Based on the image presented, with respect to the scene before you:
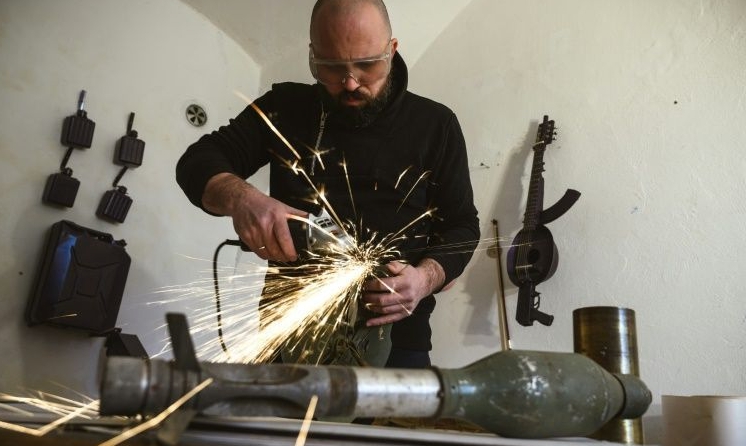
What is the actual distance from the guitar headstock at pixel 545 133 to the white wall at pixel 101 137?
2.02 m

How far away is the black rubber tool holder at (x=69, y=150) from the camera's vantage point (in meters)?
2.64

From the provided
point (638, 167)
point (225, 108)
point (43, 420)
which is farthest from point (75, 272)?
point (638, 167)

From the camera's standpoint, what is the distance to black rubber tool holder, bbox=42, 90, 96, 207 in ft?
8.66

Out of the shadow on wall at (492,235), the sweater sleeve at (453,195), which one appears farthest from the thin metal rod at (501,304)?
the sweater sleeve at (453,195)

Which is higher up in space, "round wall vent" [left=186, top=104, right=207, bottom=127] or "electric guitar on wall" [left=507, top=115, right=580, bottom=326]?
"round wall vent" [left=186, top=104, right=207, bottom=127]

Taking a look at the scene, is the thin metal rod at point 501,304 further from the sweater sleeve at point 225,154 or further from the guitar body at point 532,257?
the sweater sleeve at point 225,154

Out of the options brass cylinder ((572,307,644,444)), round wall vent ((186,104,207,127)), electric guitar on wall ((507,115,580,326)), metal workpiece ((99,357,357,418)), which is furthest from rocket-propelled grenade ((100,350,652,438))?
round wall vent ((186,104,207,127))

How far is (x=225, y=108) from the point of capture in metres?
3.68

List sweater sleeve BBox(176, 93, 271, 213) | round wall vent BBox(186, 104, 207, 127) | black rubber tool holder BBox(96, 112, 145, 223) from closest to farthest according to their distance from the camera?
sweater sleeve BBox(176, 93, 271, 213) → black rubber tool holder BBox(96, 112, 145, 223) → round wall vent BBox(186, 104, 207, 127)

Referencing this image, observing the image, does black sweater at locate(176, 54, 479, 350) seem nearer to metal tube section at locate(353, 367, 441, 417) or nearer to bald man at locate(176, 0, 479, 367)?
bald man at locate(176, 0, 479, 367)

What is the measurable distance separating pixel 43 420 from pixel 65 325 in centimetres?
202

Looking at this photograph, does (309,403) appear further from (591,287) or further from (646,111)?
(646,111)

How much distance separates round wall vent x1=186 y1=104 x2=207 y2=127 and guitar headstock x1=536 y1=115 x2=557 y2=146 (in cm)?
202

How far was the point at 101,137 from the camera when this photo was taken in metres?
2.91
